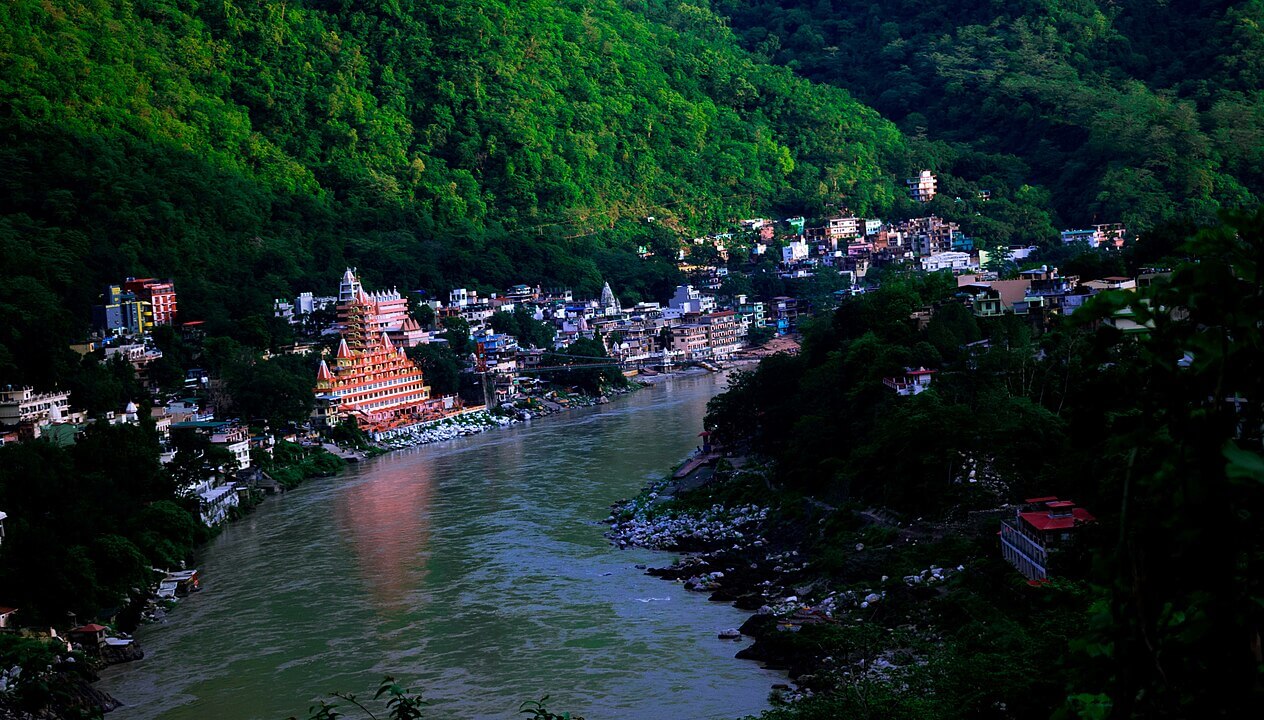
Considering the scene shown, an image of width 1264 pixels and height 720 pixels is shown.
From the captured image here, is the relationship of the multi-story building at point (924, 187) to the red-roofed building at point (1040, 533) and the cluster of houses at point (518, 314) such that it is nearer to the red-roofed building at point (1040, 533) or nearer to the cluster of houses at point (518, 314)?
the cluster of houses at point (518, 314)

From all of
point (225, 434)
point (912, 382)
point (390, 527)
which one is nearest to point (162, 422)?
point (225, 434)

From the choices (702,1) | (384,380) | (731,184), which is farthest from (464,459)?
(702,1)

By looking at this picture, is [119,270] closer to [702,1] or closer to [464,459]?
[464,459]

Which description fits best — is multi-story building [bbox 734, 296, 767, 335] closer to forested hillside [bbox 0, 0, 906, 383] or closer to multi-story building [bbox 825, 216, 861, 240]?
forested hillside [bbox 0, 0, 906, 383]

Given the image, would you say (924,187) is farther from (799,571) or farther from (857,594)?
(857,594)

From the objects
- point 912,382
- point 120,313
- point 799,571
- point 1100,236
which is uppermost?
point 1100,236

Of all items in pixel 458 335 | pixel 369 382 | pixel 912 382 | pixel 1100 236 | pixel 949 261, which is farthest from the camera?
pixel 949 261
